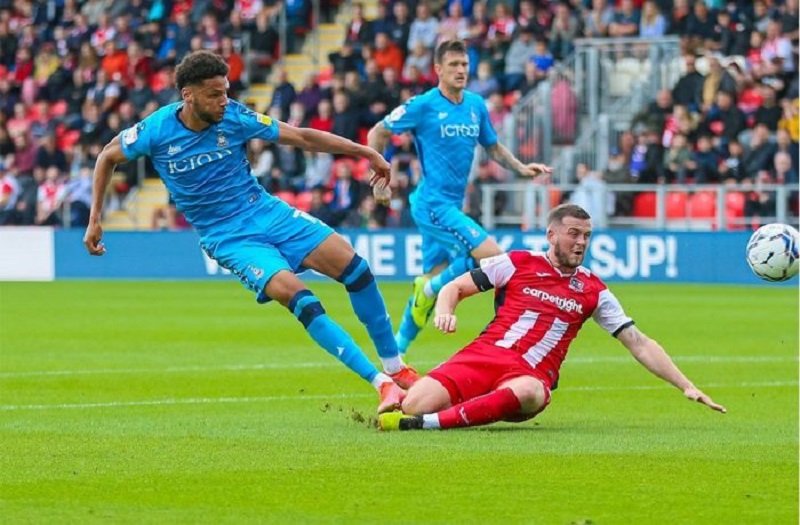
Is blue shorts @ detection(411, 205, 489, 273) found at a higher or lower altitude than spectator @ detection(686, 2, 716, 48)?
lower

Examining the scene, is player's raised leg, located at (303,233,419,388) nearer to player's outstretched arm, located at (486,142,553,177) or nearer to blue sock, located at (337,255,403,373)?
blue sock, located at (337,255,403,373)

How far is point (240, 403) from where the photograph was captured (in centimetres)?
1145

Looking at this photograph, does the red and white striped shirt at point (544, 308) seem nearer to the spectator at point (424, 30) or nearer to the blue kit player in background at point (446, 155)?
the blue kit player in background at point (446, 155)

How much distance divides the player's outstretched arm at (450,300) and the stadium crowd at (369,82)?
16.3m

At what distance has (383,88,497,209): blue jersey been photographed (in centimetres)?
1398

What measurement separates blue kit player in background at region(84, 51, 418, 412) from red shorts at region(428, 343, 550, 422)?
1.22 ft

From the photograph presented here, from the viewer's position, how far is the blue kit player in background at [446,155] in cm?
1371

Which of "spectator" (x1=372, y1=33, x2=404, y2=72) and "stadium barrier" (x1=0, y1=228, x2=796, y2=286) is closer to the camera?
"stadium barrier" (x1=0, y1=228, x2=796, y2=286)

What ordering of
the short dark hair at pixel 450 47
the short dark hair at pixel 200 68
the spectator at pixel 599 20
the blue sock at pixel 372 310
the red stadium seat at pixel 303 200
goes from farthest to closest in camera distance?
the red stadium seat at pixel 303 200 → the spectator at pixel 599 20 → the short dark hair at pixel 450 47 → the blue sock at pixel 372 310 → the short dark hair at pixel 200 68

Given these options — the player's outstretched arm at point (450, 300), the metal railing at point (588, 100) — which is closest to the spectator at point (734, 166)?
the metal railing at point (588, 100)

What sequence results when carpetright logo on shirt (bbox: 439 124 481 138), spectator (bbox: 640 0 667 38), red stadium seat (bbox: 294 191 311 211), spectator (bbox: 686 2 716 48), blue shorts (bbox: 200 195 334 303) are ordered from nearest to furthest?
blue shorts (bbox: 200 195 334 303)
carpetright logo on shirt (bbox: 439 124 481 138)
spectator (bbox: 686 2 716 48)
spectator (bbox: 640 0 667 38)
red stadium seat (bbox: 294 191 311 211)

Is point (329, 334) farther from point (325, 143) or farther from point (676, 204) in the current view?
point (676, 204)

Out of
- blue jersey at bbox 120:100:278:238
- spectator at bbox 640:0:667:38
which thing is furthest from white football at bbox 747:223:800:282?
spectator at bbox 640:0:667:38

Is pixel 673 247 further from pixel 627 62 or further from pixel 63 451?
pixel 63 451
